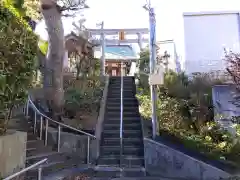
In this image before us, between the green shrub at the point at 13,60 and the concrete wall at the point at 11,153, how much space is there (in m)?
0.28

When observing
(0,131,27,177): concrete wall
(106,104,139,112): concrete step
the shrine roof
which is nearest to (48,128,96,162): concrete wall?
(0,131,27,177): concrete wall

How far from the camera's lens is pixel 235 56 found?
805 cm

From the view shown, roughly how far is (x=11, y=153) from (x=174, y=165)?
4.21 meters

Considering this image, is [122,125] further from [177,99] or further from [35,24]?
[35,24]

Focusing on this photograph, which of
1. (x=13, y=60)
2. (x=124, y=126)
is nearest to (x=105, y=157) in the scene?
(x=124, y=126)

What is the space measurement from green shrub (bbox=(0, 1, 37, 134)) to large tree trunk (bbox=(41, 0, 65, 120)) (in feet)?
12.4

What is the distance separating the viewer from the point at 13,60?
5473 millimetres

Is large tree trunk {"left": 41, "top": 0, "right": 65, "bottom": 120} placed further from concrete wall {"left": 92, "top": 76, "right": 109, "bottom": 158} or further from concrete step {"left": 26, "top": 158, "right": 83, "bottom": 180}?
concrete step {"left": 26, "top": 158, "right": 83, "bottom": 180}

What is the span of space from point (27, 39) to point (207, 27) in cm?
1024

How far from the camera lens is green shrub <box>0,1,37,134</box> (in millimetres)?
5148

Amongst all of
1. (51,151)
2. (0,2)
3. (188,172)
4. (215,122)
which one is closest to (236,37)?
(215,122)

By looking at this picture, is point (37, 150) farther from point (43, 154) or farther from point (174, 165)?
point (174, 165)

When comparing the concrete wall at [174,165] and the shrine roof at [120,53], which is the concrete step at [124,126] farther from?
the shrine roof at [120,53]

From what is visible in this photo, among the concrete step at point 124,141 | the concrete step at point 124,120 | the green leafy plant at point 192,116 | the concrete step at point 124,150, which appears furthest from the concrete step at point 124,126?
the concrete step at point 124,150
